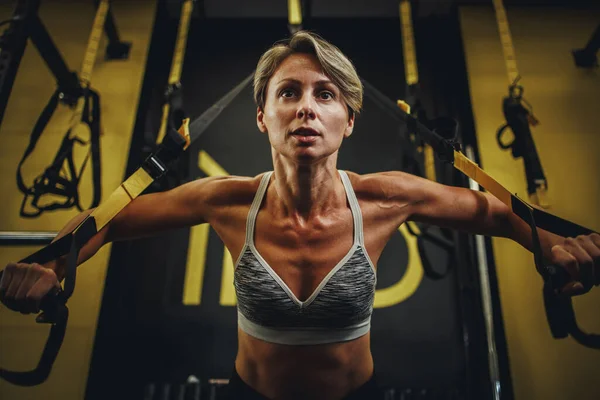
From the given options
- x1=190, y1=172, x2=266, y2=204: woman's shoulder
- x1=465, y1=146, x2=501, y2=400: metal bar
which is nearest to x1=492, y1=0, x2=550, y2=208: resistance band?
x1=465, y1=146, x2=501, y2=400: metal bar

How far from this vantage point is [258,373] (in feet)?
4.68

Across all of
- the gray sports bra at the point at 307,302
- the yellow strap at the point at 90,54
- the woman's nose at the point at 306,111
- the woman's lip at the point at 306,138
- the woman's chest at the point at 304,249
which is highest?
the yellow strap at the point at 90,54

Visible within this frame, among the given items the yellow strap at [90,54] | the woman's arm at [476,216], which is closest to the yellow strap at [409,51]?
the woman's arm at [476,216]

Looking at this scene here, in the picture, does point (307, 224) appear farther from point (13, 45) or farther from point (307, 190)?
point (13, 45)

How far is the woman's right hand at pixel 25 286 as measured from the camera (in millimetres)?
1042

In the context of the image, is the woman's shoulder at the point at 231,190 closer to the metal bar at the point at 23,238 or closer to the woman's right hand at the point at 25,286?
the woman's right hand at the point at 25,286

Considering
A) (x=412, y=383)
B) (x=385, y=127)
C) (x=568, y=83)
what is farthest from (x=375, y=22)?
(x=412, y=383)

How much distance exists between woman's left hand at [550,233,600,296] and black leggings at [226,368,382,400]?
79 centimetres

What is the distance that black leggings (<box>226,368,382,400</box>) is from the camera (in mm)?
1420

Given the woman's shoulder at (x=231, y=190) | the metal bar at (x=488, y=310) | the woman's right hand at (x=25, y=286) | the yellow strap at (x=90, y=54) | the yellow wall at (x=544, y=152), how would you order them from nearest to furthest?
the woman's right hand at (x=25, y=286) → the woman's shoulder at (x=231, y=190) → the yellow strap at (x=90, y=54) → the metal bar at (x=488, y=310) → the yellow wall at (x=544, y=152)

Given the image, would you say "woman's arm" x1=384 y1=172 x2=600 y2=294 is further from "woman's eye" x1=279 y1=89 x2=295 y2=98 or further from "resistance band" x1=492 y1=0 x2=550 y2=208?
"woman's eye" x1=279 y1=89 x2=295 y2=98

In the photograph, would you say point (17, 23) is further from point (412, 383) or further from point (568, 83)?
point (568, 83)

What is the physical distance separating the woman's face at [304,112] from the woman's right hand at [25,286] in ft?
2.86

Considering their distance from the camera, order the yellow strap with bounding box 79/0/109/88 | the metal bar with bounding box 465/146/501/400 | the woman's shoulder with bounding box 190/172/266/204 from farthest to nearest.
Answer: the metal bar with bounding box 465/146/501/400, the yellow strap with bounding box 79/0/109/88, the woman's shoulder with bounding box 190/172/266/204
